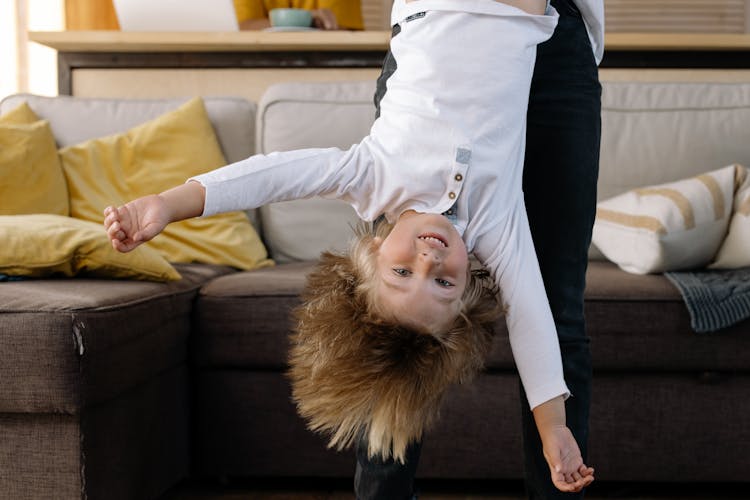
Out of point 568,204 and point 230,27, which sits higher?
point 230,27

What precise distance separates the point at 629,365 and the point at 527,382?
0.76 meters

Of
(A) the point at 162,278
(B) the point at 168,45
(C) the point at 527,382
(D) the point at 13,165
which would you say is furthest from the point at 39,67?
(C) the point at 527,382

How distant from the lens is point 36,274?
5.91ft

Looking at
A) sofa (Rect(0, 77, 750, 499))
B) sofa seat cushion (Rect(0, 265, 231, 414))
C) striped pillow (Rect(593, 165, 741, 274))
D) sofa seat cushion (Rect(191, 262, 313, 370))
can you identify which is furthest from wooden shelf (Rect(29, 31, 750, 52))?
sofa seat cushion (Rect(0, 265, 231, 414))

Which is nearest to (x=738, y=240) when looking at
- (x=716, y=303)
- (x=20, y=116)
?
(x=716, y=303)

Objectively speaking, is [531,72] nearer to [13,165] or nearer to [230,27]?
[13,165]

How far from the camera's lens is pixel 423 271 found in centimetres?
124

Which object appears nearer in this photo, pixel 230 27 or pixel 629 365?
pixel 629 365

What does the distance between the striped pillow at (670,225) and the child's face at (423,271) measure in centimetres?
93

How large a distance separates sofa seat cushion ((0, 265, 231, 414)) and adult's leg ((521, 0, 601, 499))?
2.37 feet

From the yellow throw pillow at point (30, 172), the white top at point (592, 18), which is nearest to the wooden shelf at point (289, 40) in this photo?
the yellow throw pillow at point (30, 172)

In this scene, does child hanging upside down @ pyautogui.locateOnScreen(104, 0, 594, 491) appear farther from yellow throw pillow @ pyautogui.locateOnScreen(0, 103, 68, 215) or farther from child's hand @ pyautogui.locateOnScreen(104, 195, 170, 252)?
yellow throw pillow @ pyautogui.locateOnScreen(0, 103, 68, 215)

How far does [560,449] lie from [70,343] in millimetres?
802

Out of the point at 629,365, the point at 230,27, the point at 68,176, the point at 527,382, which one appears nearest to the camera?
the point at 527,382
